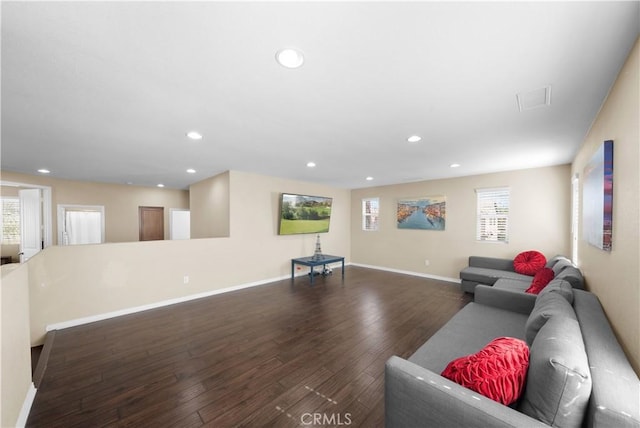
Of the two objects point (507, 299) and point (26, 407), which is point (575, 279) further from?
point (26, 407)

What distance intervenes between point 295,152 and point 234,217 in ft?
7.07

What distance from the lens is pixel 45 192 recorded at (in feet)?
17.4

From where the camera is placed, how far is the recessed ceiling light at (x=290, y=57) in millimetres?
1392

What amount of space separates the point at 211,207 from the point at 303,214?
2.15m

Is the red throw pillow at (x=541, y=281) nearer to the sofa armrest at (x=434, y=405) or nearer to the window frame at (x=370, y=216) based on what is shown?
the sofa armrest at (x=434, y=405)

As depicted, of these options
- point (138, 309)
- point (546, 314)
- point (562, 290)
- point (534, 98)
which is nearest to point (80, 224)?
point (138, 309)

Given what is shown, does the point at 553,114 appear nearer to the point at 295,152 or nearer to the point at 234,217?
the point at 295,152

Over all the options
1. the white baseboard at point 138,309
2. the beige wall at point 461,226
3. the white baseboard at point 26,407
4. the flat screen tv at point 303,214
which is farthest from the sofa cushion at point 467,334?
the flat screen tv at point 303,214

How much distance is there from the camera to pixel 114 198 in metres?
6.34

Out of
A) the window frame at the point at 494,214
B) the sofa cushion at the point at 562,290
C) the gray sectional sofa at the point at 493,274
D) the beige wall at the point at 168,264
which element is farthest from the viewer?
the window frame at the point at 494,214

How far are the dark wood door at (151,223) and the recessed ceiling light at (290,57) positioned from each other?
727 centimetres

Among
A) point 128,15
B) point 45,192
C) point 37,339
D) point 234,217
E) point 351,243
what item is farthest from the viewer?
point 351,243

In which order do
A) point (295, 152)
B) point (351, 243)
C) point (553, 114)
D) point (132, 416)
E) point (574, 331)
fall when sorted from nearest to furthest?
1. point (574, 331)
2. point (132, 416)
3. point (553, 114)
4. point (295, 152)
5. point (351, 243)

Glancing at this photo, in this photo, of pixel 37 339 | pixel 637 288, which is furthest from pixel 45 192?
pixel 637 288
